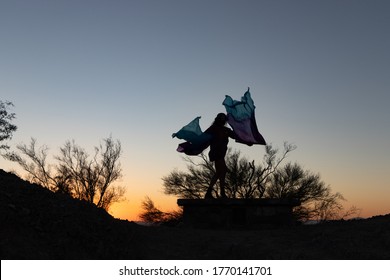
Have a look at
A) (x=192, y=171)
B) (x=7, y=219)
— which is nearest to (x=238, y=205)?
(x=7, y=219)

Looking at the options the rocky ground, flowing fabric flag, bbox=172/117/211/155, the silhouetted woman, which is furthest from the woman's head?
the rocky ground

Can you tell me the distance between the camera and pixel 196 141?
40.5ft

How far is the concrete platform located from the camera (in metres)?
11.8

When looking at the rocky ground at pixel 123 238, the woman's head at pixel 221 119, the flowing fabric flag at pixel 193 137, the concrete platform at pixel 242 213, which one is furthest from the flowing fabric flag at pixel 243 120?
the rocky ground at pixel 123 238

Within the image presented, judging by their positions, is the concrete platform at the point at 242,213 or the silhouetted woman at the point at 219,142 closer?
the concrete platform at the point at 242,213

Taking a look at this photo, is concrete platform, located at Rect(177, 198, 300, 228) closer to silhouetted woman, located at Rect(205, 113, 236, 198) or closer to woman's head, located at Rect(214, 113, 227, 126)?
silhouetted woman, located at Rect(205, 113, 236, 198)

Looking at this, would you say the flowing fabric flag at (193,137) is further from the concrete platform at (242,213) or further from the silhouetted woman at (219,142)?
the concrete platform at (242,213)

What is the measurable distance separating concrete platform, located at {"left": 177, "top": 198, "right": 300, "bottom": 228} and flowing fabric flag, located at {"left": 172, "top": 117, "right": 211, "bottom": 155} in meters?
1.47

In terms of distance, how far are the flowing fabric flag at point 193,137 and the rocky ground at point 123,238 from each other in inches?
109

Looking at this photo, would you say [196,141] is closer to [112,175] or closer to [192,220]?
[192,220]

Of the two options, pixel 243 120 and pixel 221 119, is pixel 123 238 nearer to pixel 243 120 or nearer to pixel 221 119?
pixel 221 119

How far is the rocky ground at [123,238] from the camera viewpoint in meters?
7.46

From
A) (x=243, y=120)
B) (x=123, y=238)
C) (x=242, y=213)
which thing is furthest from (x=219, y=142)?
(x=123, y=238)
